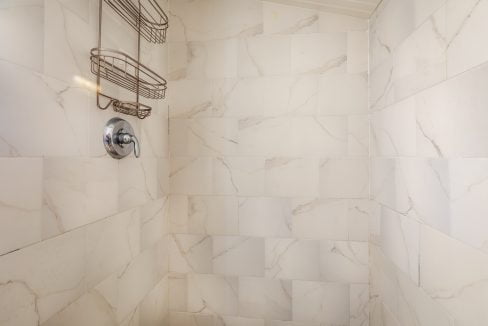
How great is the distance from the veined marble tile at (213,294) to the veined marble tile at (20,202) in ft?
3.52

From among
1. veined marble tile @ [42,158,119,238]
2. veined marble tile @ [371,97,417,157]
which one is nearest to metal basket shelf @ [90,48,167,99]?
veined marble tile @ [42,158,119,238]

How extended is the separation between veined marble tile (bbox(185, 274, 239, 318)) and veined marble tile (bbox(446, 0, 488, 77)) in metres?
1.44

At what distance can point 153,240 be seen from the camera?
1.51 meters

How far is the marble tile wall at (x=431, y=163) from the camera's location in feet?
2.33

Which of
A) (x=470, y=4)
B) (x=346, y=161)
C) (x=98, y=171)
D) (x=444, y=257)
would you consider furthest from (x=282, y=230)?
(x=470, y=4)

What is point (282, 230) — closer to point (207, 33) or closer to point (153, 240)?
point (153, 240)

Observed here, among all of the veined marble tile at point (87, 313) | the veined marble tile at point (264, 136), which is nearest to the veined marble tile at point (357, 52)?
the veined marble tile at point (264, 136)

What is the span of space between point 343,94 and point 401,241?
0.82 m

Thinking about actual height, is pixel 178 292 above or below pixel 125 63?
below

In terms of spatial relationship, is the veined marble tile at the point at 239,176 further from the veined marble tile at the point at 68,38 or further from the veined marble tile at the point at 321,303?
the veined marble tile at the point at 68,38

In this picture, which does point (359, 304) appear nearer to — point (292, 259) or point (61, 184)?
point (292, 259)

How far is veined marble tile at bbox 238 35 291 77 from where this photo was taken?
1.59 metres

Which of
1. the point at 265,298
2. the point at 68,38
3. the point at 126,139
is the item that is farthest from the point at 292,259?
the point at 68,38

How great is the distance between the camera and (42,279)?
793 millimetres
